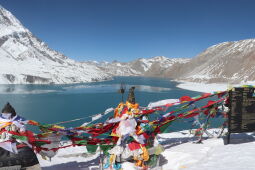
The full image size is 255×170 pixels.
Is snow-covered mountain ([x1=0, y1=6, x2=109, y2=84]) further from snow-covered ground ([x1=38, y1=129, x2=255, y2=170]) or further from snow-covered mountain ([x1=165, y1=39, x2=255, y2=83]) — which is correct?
snow-covered ground ([x1=38, y1=129, x2=255, y2=170])

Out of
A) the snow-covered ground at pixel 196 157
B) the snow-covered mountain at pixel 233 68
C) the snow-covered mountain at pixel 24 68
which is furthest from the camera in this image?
the snow-covered mountain at pixel 233 68

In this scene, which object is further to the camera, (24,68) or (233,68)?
(233,68)

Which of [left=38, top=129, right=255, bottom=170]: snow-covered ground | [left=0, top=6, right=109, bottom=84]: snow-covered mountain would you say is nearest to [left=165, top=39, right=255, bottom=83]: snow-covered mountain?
[left=0, top=6, right=109, bottom=84]: snow-covered mountain

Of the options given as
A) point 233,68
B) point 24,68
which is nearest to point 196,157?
point 24,68

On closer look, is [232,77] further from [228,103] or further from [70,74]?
[228,103]

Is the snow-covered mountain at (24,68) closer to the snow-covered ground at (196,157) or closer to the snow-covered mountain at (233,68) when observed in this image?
the snow-covered mountain at (233,68)

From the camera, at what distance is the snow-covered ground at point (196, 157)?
17.6 ft

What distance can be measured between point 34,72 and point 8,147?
92.9 meters

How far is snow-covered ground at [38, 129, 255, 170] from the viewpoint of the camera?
211 inches

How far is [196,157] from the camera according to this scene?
674 cm

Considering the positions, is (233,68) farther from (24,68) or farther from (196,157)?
(196,157)

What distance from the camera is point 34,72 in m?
91.7

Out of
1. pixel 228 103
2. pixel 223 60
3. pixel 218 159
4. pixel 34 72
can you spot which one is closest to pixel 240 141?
pixel 228 103

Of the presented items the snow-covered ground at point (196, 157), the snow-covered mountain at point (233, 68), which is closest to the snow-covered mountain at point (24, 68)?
the snow-covered mountain at point (233, 68)
